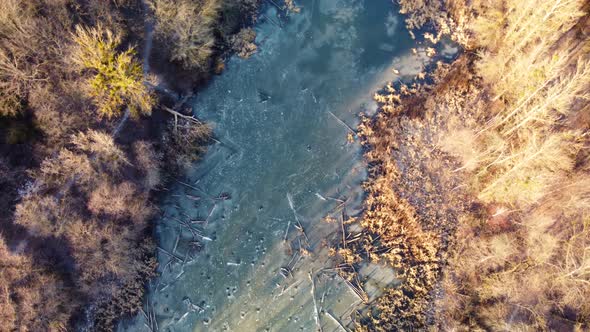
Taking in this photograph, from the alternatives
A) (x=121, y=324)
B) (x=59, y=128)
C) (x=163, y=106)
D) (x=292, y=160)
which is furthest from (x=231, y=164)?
(x=121, y=324)

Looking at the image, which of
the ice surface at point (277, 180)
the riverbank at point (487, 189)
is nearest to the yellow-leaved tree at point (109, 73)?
the ice surface at point (277, 180)

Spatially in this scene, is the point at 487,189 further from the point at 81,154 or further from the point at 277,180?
the point at 81,154

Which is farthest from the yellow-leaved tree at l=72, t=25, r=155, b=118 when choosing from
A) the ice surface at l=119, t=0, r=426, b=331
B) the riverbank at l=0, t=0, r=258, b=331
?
the ice surface at l=119, t=0, r=426, b=331

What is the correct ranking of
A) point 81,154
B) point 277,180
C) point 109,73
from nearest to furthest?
point 109,73 → point 81,154 → point 277,180

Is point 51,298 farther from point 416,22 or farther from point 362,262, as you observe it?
point 416,22

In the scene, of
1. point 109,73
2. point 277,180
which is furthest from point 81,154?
point 277,180

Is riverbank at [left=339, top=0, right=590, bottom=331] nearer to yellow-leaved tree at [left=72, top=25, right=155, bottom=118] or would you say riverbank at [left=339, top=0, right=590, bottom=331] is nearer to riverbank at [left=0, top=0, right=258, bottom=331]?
riverbank at [left=0, top=0, right=258, bottom=331]
